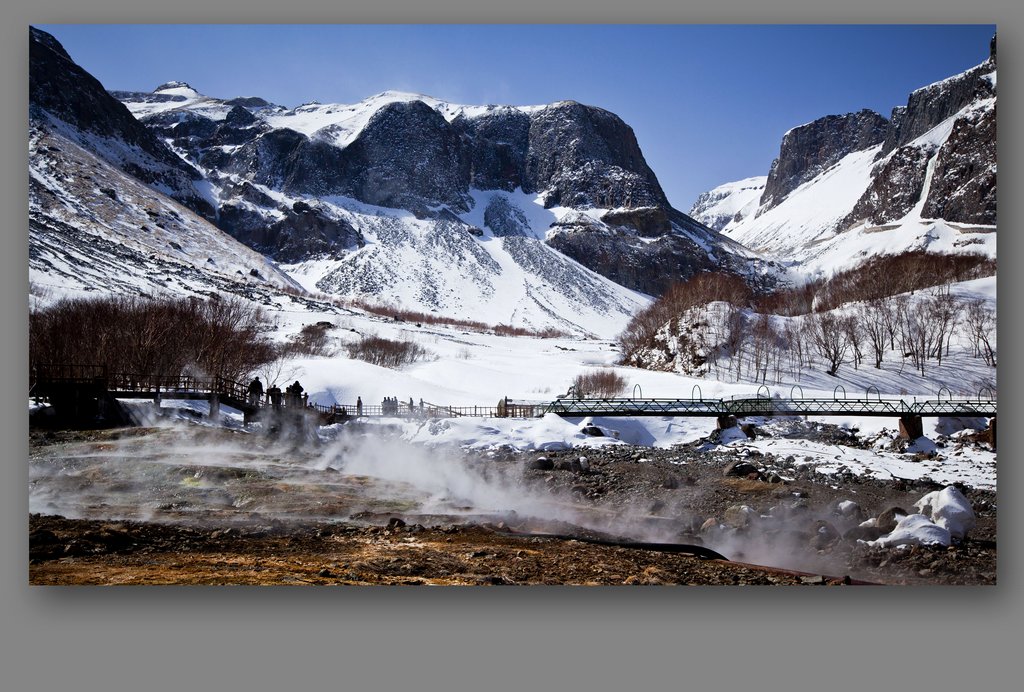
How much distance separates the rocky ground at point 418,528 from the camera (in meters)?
6.12

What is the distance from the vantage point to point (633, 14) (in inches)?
262

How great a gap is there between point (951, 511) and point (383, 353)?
11074 mm

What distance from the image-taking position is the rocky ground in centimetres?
612

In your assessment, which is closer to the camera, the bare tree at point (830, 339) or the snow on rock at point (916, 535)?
the snow on rock at point (916, 535)

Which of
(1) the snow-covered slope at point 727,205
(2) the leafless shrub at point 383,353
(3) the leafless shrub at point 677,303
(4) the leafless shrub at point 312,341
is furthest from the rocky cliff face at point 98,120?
(1) the snow-covered slope at point 727,205

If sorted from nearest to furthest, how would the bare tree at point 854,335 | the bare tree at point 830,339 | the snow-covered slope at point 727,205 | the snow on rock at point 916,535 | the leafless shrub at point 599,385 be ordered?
the snow on rock at point 916,535 < the bare tree at point 854,335 < the bare tree at point 830,339 < the leafless shrub at point 599,385 < the snow-covered slope at point 727,205

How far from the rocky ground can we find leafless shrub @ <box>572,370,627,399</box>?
15.4 feet

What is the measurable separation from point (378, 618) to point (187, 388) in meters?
5.58

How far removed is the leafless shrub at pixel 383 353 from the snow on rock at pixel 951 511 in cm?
914

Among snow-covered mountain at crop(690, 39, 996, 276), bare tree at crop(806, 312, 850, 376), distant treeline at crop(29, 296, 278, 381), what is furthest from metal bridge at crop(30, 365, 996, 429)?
snow-covered mountain at crop(690, 39, 996, 276)

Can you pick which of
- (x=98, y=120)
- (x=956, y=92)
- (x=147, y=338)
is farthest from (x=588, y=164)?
(x=956, y=92)

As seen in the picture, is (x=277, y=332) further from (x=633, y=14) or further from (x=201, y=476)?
(x=633, y=14)

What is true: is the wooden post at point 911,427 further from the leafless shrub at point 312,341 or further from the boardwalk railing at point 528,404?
the leafless shrub at point 312,341

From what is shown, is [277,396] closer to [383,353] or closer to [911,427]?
[383,353]
